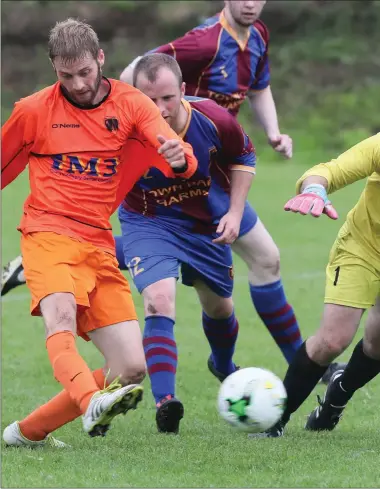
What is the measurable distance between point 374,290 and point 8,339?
4080 mm

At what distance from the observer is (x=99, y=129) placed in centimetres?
519

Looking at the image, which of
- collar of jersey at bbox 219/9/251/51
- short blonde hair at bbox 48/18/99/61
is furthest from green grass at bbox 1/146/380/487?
collar of jersey at bbox 219/9/251/51

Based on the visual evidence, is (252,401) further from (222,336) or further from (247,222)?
(247,222)

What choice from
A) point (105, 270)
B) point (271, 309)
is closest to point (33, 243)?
point (105, 270)

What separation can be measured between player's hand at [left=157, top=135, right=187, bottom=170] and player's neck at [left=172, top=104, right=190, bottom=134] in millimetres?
931

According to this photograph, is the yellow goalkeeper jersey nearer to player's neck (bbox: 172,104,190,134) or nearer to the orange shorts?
the orange shorts

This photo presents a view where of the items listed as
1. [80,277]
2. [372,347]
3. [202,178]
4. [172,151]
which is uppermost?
[172,151]

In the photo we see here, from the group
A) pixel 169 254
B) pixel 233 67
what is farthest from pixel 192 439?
pixel 233 67

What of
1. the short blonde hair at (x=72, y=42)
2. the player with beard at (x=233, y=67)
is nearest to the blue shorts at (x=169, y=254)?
the player with beard at (x=233, y=67)

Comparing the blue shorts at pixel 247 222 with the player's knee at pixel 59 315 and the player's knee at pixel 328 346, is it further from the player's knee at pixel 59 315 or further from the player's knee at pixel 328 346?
the player's knee at pixel 59 315

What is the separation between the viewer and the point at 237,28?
294 inches

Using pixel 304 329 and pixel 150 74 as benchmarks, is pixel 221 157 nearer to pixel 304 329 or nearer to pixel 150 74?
pixel 150 74

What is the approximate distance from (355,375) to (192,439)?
84 centimetres

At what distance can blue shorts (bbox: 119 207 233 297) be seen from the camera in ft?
19.4
